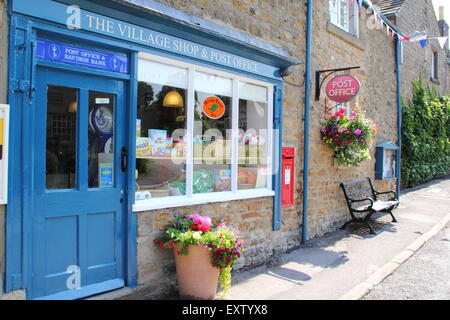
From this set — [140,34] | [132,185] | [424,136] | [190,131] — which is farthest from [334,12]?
[424,136]

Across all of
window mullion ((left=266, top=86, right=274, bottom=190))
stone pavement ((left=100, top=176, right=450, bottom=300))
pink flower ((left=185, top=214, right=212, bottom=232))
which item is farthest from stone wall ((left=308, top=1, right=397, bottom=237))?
pink flower ((left=185, top=214, right=212, bottom=232))

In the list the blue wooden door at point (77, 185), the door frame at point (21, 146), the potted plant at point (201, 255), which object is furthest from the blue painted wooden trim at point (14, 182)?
the potted plant at point (201, 255)

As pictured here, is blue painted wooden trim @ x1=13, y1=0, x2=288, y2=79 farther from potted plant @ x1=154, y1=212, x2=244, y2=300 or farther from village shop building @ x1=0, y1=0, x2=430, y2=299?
potted plant @ x1=154, y1=212, x2=244, y2=300

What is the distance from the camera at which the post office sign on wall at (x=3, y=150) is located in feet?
9.46

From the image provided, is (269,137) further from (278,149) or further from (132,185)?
(132,185)

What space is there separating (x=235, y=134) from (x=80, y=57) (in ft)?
8.18

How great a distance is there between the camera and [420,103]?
13.2 m

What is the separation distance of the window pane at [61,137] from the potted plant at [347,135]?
4904mm

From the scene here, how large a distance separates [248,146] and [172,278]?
2369mm

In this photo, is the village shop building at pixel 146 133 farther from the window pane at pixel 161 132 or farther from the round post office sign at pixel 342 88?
the round post office sign at pixel 342 88

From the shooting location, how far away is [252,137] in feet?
18.4

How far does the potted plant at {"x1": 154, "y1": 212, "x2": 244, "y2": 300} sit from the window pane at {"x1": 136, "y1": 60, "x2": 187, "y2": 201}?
26.0 inches

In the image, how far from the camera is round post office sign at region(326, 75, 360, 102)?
6270mm
